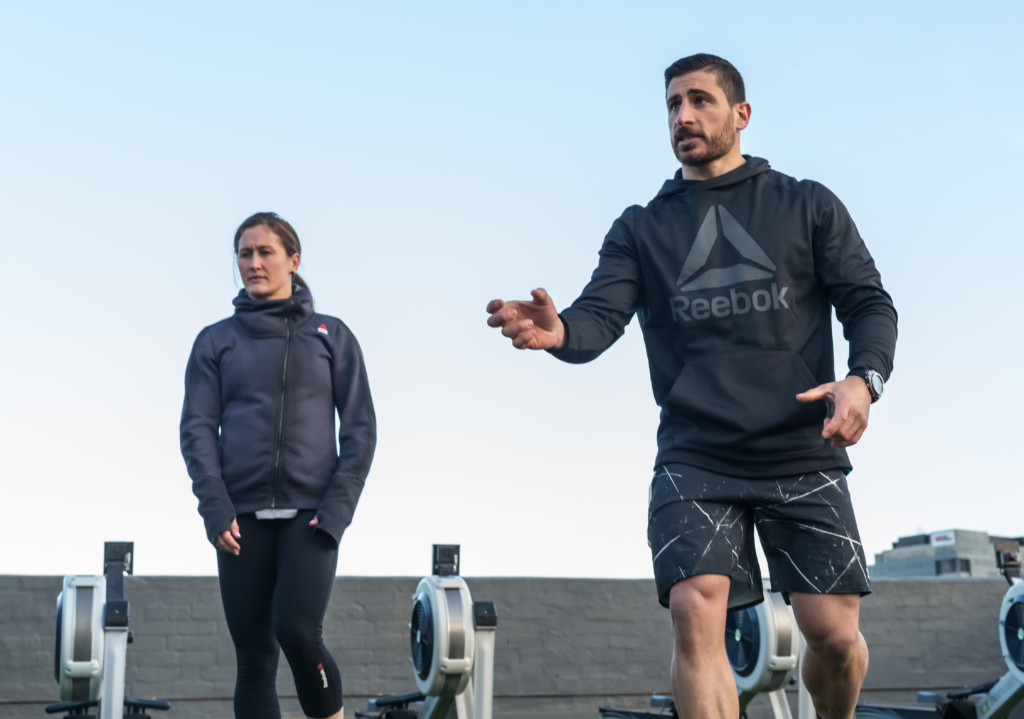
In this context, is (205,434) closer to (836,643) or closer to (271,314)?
(271,314)

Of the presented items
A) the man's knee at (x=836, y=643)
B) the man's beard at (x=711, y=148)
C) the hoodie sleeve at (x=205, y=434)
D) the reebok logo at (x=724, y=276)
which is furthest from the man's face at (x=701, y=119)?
the hoodie sleeve at (x=205, y=434)

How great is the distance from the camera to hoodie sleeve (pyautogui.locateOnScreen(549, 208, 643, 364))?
2.19 metres

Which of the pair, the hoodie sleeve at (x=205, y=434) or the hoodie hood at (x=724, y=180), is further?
the hoodie sleeve at (x=205, y=434)

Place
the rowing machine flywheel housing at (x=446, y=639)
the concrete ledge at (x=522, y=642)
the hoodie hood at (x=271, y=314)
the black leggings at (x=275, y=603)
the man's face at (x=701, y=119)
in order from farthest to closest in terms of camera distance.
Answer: the concrete ledge at (x=522, y=642) < the rowing machine flywheel housing at (x=446, y=639) < the hoodie hood at (x=271, y=314) < the black leggings at (x=275, y=603) < the man's face at (x=701, y=119)

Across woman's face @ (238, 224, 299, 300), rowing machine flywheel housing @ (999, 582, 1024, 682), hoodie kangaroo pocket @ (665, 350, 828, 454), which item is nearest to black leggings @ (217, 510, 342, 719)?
woman's face @ (238, 224, 299, 300)

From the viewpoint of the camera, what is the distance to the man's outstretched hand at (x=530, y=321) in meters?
1.99

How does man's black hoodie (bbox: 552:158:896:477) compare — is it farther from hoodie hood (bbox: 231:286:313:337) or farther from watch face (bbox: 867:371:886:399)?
hoodie hood (bbox: 231:286:313:337)

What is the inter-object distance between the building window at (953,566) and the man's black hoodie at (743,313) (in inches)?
1620

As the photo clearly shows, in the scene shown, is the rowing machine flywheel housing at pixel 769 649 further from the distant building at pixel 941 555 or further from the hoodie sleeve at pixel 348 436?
the distant building at pixel 941 555

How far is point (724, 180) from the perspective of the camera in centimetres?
237

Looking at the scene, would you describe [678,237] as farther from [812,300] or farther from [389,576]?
[389,576]

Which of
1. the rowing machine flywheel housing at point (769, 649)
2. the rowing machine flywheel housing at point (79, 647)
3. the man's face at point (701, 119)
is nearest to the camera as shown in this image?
the man's face at point (701, 119)

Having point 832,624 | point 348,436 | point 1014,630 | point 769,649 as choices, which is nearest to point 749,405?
point 832,624

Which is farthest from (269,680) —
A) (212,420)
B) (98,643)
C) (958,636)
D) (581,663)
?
(958,636)
